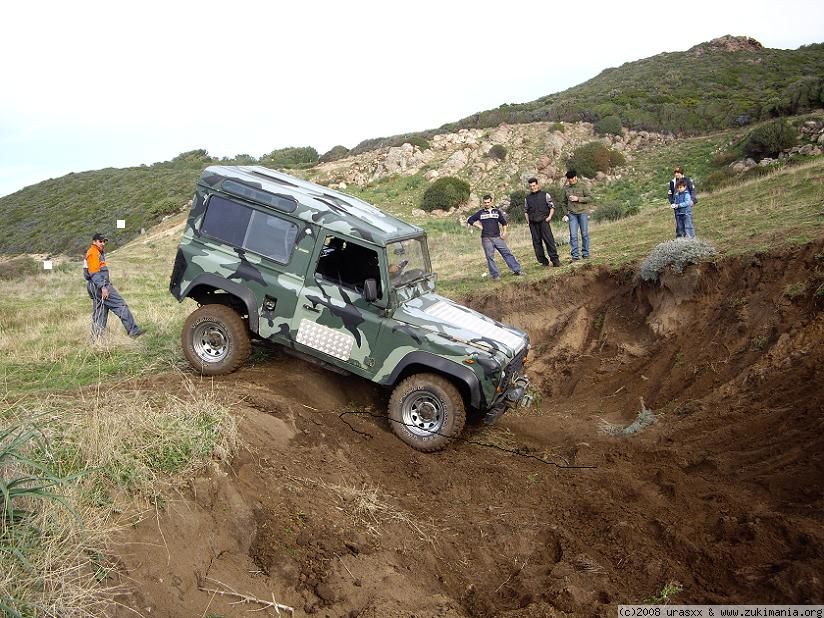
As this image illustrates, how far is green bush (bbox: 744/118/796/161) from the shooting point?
2384 cm

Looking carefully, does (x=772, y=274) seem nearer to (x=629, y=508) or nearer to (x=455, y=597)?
(x=629, y=508)

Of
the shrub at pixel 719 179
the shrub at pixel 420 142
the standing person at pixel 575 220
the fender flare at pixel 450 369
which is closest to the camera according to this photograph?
the fender flare at pixel 450 369

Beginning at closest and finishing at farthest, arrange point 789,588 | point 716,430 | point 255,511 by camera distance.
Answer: point 789,588, point 255,511, point 716,430

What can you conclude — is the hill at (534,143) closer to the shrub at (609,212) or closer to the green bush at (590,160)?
the green bush at (590,160)

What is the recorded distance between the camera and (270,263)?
25.1 feet

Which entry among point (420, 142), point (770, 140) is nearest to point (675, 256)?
point (770, 140)

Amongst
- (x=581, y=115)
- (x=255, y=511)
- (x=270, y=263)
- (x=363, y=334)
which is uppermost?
(x=581, y=115)

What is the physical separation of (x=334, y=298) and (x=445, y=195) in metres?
24.5

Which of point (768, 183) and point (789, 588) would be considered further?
point (768, 183)

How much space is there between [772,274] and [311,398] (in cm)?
651

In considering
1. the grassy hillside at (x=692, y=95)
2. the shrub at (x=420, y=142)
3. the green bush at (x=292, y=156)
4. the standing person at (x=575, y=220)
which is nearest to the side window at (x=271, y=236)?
the standing person at (x=575, y=220)

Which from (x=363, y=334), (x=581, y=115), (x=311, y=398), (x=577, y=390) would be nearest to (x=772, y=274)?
(x=577, y=390)

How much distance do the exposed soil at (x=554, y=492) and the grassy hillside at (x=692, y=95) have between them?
81.6 feet

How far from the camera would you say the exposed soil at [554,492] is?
4.31 metres
